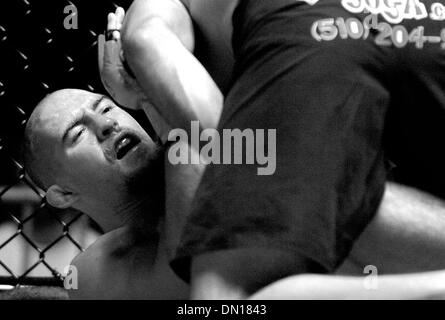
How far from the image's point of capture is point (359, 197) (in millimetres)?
791

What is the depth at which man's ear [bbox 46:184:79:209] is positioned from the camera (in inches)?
47.3

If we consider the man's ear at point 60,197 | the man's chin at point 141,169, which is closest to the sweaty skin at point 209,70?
the man's chin at point 141,169

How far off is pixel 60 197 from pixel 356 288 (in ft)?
2.01

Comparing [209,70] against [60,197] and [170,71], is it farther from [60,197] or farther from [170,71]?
[60,197]

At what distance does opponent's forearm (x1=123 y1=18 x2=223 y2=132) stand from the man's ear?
1.00ft

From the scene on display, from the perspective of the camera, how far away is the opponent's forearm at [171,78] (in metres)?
0.91

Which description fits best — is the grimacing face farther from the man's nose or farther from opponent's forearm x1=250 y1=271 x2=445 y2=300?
opponent's forearm x1=250 y1=271 x2=445 y2=300

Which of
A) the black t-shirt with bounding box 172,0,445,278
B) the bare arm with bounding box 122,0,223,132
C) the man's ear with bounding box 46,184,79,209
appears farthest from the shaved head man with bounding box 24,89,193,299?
the black t-shirt with bounding box 172,0,445,278

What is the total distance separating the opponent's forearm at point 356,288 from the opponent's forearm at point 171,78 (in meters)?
0.24

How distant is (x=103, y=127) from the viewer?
1177 mm

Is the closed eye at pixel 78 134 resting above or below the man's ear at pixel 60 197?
above

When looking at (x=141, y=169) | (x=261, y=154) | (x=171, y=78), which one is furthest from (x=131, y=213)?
(x=261, y=154)

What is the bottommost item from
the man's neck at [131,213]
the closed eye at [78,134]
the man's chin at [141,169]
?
the man's neck at [131,213]

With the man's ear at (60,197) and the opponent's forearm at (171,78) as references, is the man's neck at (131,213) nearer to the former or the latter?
the man's ear at (60,197)
